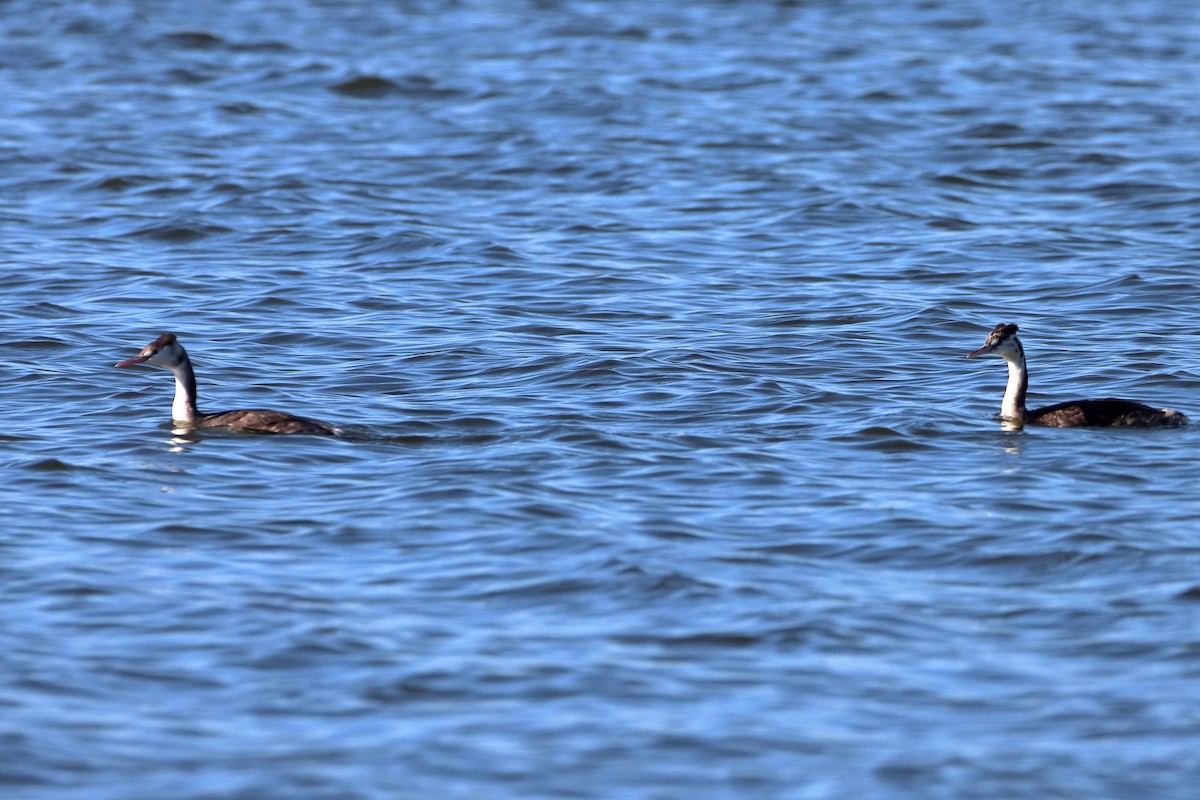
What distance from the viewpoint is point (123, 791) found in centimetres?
790

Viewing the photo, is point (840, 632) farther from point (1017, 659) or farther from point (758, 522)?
point (758, 522)

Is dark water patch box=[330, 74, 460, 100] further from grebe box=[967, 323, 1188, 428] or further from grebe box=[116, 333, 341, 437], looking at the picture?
grebe box=[967, 323, 1188, 428]

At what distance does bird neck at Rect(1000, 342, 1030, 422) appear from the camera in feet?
46.2

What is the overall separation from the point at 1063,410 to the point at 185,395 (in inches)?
255

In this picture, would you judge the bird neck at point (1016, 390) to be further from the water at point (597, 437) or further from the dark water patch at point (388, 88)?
the dark water patch at point (388, 88)

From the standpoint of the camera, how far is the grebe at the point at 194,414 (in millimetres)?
13555

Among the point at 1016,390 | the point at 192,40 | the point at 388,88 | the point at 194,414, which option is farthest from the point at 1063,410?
the point at 192,40

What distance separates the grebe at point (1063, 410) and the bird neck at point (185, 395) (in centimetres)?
588

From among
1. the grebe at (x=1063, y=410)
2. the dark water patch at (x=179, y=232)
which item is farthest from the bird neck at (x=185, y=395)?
the dark water patch at (x=179, y=232)

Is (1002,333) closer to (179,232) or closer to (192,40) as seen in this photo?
(179,232)

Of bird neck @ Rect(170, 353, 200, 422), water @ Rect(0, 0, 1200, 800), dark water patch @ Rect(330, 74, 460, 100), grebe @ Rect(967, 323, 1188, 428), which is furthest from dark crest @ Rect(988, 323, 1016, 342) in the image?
dark water patch @ Rect(330, 74, 460, 100)

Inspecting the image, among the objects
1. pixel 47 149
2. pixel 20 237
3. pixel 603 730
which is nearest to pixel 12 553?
pixel 603 730

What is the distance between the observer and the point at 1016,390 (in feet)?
46.3

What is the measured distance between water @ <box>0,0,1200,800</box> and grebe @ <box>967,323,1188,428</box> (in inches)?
7.9
